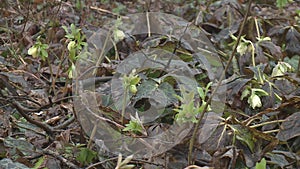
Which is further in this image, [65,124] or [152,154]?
[65,124]

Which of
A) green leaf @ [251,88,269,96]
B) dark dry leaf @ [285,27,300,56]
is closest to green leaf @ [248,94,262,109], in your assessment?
green leaf @ [251,88,269,96]

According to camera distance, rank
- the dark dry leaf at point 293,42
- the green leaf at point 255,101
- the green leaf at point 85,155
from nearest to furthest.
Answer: the green leaf at point 85,155, the green leaf at point 255,101, the dark dry leaf at point 293,42

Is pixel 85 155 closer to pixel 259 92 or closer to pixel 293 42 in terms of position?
pixel 259 92

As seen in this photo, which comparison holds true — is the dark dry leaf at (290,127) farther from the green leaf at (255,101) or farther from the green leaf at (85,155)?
the green leaf at (85,155)

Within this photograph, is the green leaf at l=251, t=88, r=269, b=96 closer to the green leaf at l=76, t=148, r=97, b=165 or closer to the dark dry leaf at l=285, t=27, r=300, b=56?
the green leaf at l=76, t=148, r=97, b=165

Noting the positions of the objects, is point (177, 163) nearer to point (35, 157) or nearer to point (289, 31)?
point (35, 157)

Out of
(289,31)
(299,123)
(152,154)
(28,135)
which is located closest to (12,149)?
(28,135)

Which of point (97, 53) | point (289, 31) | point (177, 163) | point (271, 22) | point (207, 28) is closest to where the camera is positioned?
point (177, 163)

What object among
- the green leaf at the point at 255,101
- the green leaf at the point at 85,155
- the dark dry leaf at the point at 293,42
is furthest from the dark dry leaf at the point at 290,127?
the dark dry leaf at the point at 293,42

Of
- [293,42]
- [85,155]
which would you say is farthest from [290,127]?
[293,42]
